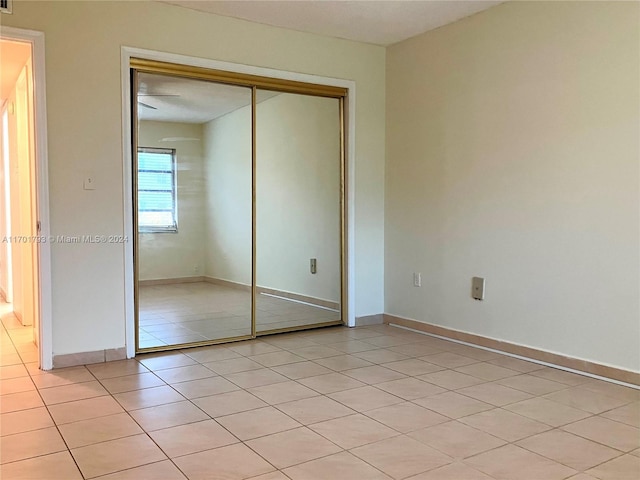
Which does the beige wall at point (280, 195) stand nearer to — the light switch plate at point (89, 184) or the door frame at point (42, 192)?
the light switch plate at point (89, 184)

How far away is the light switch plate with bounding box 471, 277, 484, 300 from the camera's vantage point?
4.03 metres

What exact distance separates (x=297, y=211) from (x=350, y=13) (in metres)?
1.71

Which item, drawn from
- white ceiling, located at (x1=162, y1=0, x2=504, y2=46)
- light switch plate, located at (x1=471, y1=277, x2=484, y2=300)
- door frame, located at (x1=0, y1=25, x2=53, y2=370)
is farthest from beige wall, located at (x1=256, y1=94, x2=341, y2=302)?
door frame, located at (x1=0, y1=25, x2=53, y2=370)

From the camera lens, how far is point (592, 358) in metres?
3.32

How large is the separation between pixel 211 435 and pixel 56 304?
1.69 metres

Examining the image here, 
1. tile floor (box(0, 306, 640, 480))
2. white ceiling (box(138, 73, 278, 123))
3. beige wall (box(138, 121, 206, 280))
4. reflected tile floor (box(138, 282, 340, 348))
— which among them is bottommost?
tile floor (box(0, 306, 640, 480))

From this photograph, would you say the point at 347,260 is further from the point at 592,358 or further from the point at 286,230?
the point at 592,358

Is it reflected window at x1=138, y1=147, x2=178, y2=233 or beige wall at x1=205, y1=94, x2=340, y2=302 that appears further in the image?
beige wall at x1=205, y1=94, x2=340, y2=302

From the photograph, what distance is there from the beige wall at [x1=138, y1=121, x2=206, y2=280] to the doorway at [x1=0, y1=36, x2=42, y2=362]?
0.74 m

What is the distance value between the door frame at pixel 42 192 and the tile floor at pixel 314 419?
0.24 m

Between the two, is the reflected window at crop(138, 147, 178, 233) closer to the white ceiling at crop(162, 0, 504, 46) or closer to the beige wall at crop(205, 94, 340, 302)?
the beige wall at crop(205, 94, 340, 302)

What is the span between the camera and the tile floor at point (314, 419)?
2.13 metres

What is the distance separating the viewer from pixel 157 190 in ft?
13.0

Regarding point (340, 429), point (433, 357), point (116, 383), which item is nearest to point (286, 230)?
point (433, 357)
